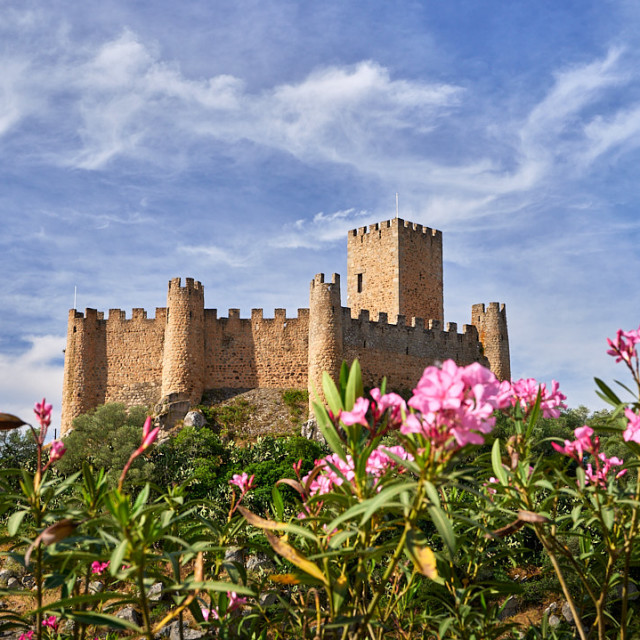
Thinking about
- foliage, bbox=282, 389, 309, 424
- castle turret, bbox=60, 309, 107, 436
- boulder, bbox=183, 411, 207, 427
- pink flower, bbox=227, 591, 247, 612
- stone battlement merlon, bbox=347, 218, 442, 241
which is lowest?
pink flower, bbox=227, 591, 247, 612

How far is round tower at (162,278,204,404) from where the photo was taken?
95.8 ft

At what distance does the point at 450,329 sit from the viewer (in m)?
33.7

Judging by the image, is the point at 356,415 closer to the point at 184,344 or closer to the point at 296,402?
the point at 296,402

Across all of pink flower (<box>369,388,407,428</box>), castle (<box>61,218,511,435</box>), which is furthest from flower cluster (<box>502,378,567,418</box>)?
castle (<box>61,218,511,435</box>)

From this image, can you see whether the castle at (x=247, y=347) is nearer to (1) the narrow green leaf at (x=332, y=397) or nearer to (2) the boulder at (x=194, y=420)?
(2) the boulder at (x=194, y=420)

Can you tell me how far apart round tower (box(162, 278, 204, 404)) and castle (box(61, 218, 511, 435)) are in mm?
44

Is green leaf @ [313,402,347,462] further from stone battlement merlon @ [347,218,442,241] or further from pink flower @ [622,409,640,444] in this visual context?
stone battlement merlon @ [347,218,442,241]

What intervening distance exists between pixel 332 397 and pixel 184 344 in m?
26.9

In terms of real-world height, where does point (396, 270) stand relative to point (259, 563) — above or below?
above

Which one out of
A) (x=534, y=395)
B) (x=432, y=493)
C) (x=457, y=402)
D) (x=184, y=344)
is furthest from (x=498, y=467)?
(x=184, y=344)

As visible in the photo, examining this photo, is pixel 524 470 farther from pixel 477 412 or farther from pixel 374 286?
pixel 374 286

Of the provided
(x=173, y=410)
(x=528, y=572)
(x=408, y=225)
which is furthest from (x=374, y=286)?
(x=528, y=572)

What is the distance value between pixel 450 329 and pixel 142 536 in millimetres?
31484

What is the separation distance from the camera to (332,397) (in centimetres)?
325
